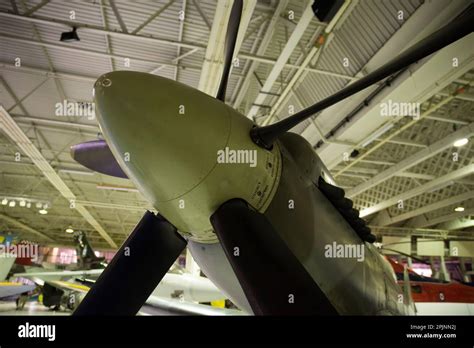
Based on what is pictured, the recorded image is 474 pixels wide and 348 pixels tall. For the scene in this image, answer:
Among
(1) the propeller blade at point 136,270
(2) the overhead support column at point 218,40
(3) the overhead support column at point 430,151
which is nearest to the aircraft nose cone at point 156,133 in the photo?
(1) the propeller blade at point 136,270

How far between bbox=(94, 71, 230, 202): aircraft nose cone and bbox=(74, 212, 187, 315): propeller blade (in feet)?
1.83

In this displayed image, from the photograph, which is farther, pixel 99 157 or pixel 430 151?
pixel 430 151

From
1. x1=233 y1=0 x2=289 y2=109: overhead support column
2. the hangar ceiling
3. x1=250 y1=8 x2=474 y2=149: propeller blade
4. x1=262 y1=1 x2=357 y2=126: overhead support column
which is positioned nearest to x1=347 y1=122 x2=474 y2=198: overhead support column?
the hangar ceiling

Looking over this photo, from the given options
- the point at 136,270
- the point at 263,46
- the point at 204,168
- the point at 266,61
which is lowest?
the point at 136,270

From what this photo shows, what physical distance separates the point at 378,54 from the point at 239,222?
6.60 meters

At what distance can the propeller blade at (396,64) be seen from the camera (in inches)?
56.8

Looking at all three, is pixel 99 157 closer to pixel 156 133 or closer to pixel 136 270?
pixel 136 270

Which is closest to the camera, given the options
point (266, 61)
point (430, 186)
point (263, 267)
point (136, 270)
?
point (263, 267)

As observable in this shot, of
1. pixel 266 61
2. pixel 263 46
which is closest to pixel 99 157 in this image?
pixel 266 61

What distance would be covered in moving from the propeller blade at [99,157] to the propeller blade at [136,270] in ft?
2.60

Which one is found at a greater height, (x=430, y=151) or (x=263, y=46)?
(x=263, y=46)

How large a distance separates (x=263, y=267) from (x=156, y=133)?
87cm

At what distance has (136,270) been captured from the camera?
6.92ft

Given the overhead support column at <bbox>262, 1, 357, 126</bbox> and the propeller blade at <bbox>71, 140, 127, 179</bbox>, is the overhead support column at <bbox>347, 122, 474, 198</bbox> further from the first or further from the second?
the propeller blade at <bbox>71, 140, 127, 179</bbox>
